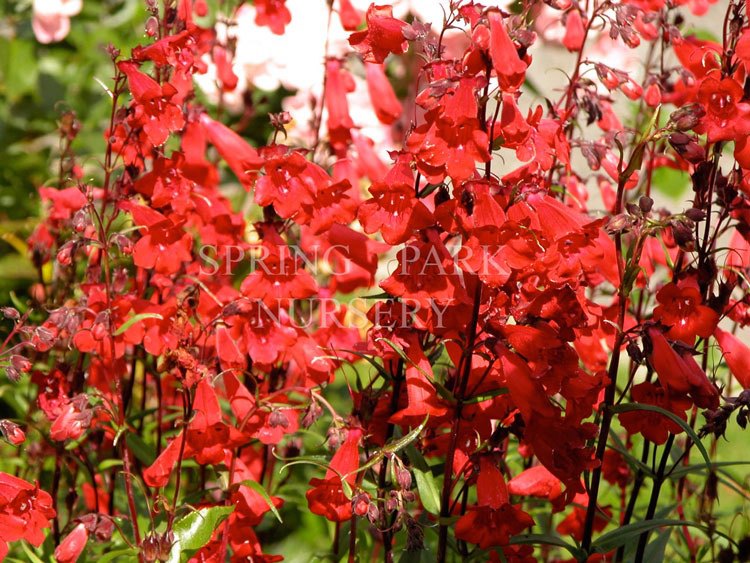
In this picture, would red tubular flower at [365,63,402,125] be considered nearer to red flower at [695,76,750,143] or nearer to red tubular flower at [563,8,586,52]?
red tubular flower at [563,8,586,52]

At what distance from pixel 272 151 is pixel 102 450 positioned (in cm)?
117

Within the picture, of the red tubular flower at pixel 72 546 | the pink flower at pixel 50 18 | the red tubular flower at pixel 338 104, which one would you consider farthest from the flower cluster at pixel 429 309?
the pink flower at pixel 50 18

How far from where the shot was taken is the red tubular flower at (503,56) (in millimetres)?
1614

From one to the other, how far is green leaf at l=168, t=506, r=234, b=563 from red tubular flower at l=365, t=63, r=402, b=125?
1.22 meters

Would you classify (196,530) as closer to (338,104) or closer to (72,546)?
(72,546)

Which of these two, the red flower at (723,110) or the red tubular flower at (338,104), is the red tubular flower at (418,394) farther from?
the red tubular flower at (338,104)

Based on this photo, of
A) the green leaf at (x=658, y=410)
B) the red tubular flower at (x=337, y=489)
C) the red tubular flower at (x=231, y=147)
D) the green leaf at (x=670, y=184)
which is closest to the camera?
the green leaf at (x=658, y=410)

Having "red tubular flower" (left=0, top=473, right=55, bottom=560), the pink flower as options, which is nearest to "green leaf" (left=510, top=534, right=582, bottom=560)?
"red tubular flower" (left=0, top=473, right=55, bottom=560)

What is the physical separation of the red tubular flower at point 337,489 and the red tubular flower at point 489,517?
228 mm

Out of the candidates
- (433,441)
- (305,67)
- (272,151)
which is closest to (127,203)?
(272,151)

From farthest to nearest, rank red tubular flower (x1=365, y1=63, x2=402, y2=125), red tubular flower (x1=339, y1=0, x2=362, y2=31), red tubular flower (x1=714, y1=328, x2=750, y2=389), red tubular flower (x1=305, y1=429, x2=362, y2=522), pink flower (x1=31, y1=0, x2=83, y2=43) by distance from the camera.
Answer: pink flower (x1=31, y1=0, x2=83, y2=43), red tubular flower (x1=365, y1=63, x2=402, y2=125), red tubular flower (x1=339, y1=0, x2=362, y2=31), red tubular flower (x1=714, y1=328, x2=750, y2=389), red tubular flower (x1=305, y1=429, x2=362, y2=522)

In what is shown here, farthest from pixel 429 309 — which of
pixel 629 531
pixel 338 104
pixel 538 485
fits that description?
pixel 338 104

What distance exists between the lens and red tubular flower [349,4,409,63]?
1824 millimetres

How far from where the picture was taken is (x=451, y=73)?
5.67ft
